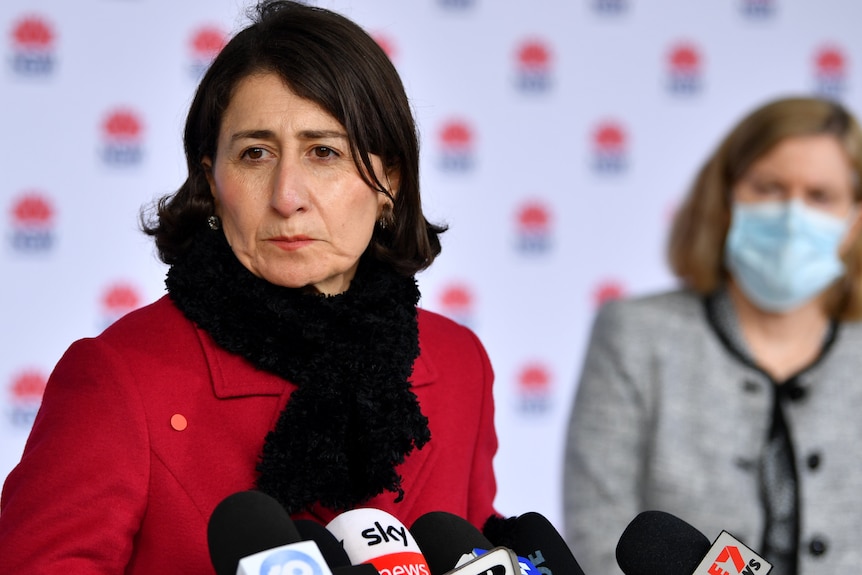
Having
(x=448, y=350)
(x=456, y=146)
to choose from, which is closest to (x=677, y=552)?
(x=448, y=350)

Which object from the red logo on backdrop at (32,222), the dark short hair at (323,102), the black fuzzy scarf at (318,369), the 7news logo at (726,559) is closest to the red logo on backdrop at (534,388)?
the red logo on backdrop at (32,222)

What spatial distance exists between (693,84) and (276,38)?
8.12ft

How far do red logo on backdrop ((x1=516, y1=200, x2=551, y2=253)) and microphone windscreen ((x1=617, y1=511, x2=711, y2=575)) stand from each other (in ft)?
7.62

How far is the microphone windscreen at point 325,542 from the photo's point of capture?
101cm

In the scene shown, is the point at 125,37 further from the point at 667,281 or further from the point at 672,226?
the point at 667,281

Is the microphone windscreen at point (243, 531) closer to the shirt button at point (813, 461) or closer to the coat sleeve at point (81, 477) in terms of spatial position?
the coat sleeve at point (81, 477)

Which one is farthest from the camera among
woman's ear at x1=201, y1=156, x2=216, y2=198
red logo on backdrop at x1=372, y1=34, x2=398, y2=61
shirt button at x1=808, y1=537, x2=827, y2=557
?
red logo on backdrop at x1=372, y1=34, x2=398, y2=61

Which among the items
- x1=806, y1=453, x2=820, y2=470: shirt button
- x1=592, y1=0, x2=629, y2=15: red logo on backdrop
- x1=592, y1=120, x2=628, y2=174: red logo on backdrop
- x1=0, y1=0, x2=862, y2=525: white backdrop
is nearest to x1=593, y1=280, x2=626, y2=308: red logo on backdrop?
x1=0, y1=0, x2=862, y2=525: white backdrop

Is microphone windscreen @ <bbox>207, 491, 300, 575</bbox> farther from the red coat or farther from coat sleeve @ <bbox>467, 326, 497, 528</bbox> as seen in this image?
coat sleeve @ <bbox>467, 326, 497, 528</bbox>

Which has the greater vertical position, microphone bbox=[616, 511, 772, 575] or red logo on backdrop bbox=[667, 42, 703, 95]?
red logo on backdrop bbox=[667, 42, 703, 95]

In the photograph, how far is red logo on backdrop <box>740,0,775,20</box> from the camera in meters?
3.60

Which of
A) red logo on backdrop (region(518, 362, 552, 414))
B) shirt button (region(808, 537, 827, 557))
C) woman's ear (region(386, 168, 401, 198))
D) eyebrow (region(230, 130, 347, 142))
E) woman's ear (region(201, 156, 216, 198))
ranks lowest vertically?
shirt button (region(808, 537, 827, 557))

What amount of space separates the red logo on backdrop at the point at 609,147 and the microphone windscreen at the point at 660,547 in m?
2.45

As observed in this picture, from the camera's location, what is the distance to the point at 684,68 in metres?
Result: 3.56
